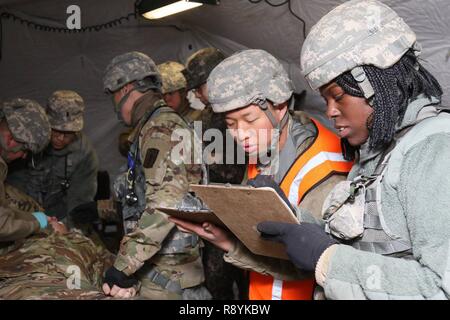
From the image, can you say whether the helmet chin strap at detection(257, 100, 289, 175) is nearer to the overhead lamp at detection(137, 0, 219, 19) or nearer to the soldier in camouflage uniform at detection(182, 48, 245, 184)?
the soldier in camouflage uniform at detection(182, 48, 245, 184)

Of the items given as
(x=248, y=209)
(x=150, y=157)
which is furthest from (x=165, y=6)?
(x=248, y=209)

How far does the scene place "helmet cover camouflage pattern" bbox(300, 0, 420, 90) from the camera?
169 centimetres

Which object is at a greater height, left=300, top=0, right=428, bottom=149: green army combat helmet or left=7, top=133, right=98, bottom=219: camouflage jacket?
left=300, top=0, right=428, bottom=149: green army combat helmet

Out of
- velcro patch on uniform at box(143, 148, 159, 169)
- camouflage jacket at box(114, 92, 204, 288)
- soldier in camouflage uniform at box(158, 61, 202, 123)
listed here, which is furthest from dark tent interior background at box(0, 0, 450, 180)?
velcro patch on uniform at box(143, 148, 159, 169)

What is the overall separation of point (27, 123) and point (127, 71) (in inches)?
42.4

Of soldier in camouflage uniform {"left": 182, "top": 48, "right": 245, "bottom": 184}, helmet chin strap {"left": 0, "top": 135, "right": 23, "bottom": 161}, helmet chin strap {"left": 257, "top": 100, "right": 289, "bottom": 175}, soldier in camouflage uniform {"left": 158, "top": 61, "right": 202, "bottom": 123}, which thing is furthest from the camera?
soldier in camouflage uniform {"left": 158, "top": 61, "right": 202, "bottom": 123}

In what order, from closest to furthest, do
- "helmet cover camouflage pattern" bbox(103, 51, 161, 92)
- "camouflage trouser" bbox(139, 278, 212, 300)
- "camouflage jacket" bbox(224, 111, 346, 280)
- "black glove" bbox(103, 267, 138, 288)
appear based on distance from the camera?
"camouflage jacket" bbox(224, 111, 346, 280) < "black glove" bbox(103, 267, 138, 288) < "camouflage trouser" bbox(139, 278, 212, 300) < "helmet cover camouflage pattern" bbox(103, 51, 161, 92)

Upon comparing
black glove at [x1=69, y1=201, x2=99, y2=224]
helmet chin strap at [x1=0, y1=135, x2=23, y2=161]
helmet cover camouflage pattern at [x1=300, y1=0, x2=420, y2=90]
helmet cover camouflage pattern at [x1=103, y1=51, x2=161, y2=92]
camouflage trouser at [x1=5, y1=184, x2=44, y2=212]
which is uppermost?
helmet cover camouflage pattern at [x1=300, y1=0, x2=420, y2=90]

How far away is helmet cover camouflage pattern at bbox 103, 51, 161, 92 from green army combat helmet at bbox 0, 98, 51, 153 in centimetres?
92

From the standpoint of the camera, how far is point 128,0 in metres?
5.74

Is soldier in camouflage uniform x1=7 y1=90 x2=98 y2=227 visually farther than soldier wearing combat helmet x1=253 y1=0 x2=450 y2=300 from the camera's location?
Yes

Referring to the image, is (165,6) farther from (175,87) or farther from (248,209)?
(248,209)

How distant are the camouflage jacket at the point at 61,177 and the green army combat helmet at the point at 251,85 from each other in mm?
2761

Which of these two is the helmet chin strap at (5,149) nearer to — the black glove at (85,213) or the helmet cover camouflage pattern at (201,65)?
the black glove at (85,213)
